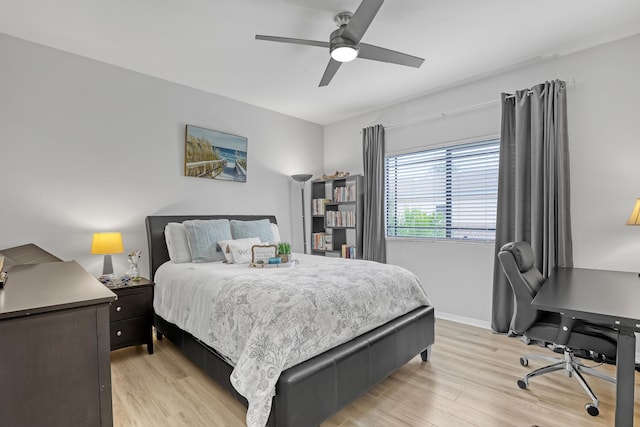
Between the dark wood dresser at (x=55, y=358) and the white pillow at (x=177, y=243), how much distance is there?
1926mm

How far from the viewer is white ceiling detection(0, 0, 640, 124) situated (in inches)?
90.6

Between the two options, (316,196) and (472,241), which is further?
(316,196)

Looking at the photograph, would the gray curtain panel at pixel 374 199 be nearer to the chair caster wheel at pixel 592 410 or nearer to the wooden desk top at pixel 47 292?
the chair caster wheel at pixel 592 410

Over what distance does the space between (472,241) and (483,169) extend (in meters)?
0.81

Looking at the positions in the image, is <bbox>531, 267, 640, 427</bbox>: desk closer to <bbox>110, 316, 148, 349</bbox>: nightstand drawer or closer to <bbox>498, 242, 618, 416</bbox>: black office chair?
<bbox>498, 242, 618, 416</bbox>: black office chair

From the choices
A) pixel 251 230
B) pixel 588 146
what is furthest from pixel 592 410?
pixel 251 230

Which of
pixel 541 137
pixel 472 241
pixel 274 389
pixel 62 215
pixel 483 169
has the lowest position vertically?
pixel 274 389

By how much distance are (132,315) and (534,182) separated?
3.82 metres

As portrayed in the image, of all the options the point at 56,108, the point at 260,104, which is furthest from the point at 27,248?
the point at 260,104

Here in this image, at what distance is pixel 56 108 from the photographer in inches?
112

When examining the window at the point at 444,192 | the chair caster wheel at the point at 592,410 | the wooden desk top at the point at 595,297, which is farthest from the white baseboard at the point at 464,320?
the chair caster wheel at the point at 592,410

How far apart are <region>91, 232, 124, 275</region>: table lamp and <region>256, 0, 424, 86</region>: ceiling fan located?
2115mm

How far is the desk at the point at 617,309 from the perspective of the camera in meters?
1.46

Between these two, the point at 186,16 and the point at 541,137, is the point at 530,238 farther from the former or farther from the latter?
the point at 186,16
